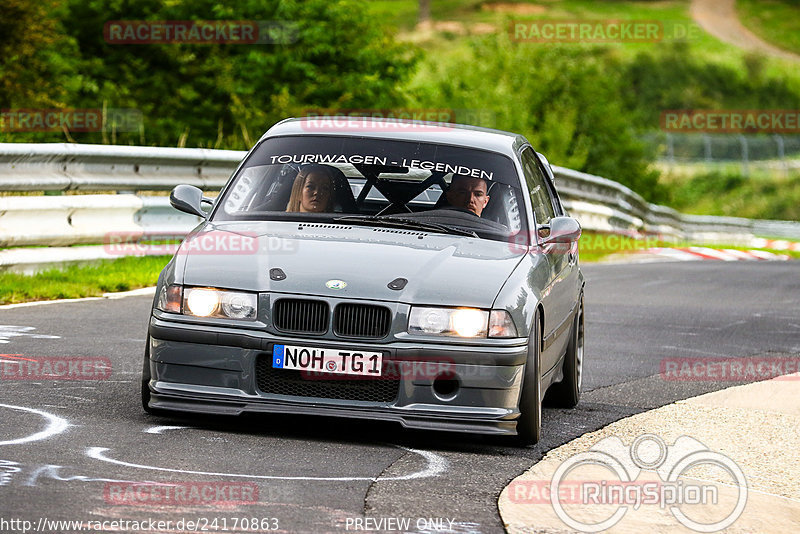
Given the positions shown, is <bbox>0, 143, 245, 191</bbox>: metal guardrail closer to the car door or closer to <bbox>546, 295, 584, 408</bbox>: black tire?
the car door

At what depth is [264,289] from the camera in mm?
6180

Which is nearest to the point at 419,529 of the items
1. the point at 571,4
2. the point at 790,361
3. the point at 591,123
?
the point at 790,361

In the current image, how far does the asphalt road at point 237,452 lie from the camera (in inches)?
188

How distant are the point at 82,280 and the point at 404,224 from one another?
5.20 m

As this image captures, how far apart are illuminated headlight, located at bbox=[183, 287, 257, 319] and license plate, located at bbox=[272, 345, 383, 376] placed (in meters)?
0.25

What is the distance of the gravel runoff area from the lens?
516 cm

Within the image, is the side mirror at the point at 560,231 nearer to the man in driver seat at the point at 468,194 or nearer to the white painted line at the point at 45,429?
the man in driver seat at the point at 468,194

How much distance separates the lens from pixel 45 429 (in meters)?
5.96

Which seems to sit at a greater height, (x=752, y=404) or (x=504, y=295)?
(x=504, y=295)

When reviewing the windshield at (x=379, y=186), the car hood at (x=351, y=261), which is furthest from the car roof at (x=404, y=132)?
the car hood at (x=351, y=261)

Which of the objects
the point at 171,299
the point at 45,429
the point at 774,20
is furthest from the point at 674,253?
the point at 774,20

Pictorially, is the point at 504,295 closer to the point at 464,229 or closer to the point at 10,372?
the point at 464,229

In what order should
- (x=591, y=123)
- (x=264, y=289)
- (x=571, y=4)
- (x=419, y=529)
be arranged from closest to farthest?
(x=419, y=529) → (x=264, y=289) → (x=591, y=123) → (x=571, y=4)

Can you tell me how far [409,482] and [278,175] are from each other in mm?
2559
